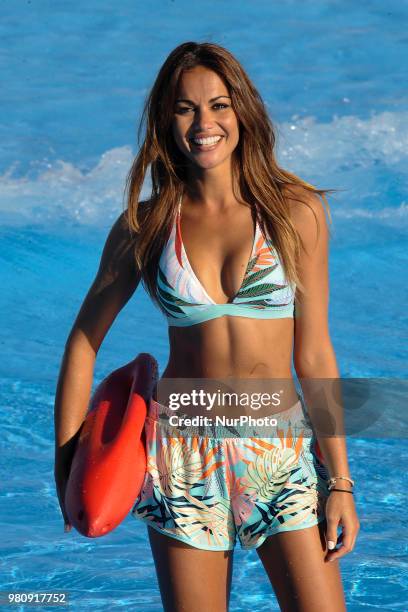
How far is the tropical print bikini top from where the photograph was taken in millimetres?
2730

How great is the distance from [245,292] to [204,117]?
1.52ft

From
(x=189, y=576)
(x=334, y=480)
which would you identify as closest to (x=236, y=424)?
(x=334, y=480)

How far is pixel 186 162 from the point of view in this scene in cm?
293

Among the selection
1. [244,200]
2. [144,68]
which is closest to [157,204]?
[244,200]

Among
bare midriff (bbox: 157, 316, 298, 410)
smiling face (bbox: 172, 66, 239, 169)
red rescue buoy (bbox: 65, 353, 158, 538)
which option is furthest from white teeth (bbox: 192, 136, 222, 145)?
red rescue buoy (bbox: 65, 353, 158, 538)

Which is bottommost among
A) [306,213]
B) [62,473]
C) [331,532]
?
[331,532]

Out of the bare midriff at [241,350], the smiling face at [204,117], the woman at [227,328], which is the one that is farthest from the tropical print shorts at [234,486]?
the smiling face at [204,117]

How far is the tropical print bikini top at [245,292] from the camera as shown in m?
2.73

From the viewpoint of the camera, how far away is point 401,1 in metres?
12.4

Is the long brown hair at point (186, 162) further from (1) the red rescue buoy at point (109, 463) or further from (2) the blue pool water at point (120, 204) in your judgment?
(2) the blue pool water at point (120, 204)

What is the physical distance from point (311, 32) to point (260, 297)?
967 cm

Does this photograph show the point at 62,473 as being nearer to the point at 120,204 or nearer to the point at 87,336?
the point at 87,336

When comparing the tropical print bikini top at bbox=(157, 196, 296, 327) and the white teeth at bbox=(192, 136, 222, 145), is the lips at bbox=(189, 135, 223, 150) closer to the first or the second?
the white teeth at bbox=(192, 136, 222, 145)

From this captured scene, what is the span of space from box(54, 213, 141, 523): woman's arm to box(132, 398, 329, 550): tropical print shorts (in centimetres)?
25
